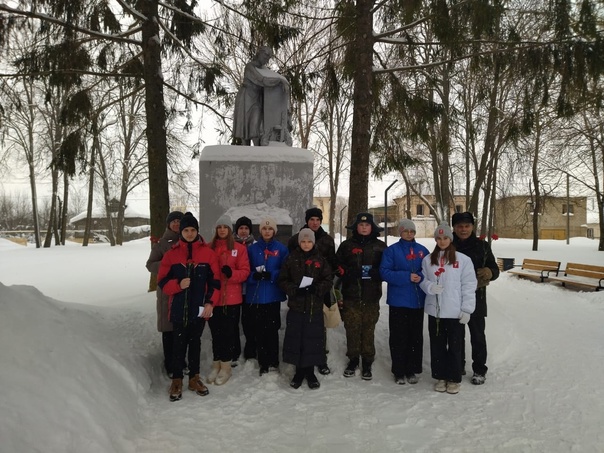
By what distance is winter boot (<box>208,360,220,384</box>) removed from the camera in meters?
3.88

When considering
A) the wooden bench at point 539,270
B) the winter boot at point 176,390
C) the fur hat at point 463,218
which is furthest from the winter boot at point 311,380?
the wooden bench at point 539,270

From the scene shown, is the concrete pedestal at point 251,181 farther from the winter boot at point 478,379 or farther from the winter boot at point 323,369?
the winter boot at point 478,379

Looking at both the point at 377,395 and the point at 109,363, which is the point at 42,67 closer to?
the point at 109,363

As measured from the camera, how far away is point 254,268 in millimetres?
4105

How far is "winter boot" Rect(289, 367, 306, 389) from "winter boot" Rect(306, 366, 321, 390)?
0.16 ft

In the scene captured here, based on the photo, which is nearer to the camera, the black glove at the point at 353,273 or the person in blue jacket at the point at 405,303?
the person in blue jacket at the point at 405,303

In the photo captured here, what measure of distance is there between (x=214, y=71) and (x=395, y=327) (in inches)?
250

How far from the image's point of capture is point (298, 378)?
387cm

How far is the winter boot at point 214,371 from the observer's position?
153 inches

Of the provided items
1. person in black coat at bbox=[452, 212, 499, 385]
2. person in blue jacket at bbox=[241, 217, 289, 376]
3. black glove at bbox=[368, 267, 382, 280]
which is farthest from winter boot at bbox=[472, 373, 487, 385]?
person in blue jacket at bbox=[241, 217, 289, 376]

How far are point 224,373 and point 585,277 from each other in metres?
10.6

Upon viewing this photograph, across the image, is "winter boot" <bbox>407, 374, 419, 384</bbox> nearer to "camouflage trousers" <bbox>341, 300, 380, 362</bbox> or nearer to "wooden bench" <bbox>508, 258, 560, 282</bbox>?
"camouflage trousers" <bbox>341, 300, 380, 362</bbox>

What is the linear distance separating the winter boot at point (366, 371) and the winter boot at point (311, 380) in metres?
0.48

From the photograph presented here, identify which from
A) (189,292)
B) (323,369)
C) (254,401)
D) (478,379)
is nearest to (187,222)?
(189,292)
